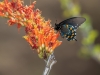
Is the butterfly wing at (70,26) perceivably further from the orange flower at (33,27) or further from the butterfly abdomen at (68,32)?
the orange flower at (33,27)

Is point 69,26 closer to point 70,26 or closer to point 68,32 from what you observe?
point 70,26

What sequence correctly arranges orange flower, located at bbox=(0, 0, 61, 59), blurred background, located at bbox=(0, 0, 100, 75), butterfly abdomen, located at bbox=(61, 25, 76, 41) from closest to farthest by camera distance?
orange flower, located at bbox=(0, 0, 61, 59) → butterfly abdomen, located at bbox=(61, 25, 76, 41) → blurred background, located at bbox=(0, 0, 100, 75)

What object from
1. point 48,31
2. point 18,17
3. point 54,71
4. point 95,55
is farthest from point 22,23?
point 54,71

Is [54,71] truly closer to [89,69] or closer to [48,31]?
[89,69]

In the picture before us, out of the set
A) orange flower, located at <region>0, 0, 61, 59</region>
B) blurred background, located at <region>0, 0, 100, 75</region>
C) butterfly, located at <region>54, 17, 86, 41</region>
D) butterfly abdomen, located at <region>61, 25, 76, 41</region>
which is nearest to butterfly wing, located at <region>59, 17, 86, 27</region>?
butterfly, located at <region>54, 17, 86, 41</region>

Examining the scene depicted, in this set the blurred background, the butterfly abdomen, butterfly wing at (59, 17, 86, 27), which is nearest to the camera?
butterfly wing at (59, 17, 86, 27)

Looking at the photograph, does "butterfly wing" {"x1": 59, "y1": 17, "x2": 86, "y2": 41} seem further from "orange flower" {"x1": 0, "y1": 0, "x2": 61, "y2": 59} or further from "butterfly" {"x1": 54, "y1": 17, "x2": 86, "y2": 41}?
"orange flower" {"x1": 0, "y1": 0, "x2": 61, "y2": 59}

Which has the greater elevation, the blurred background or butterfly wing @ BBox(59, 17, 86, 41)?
the blurred background
